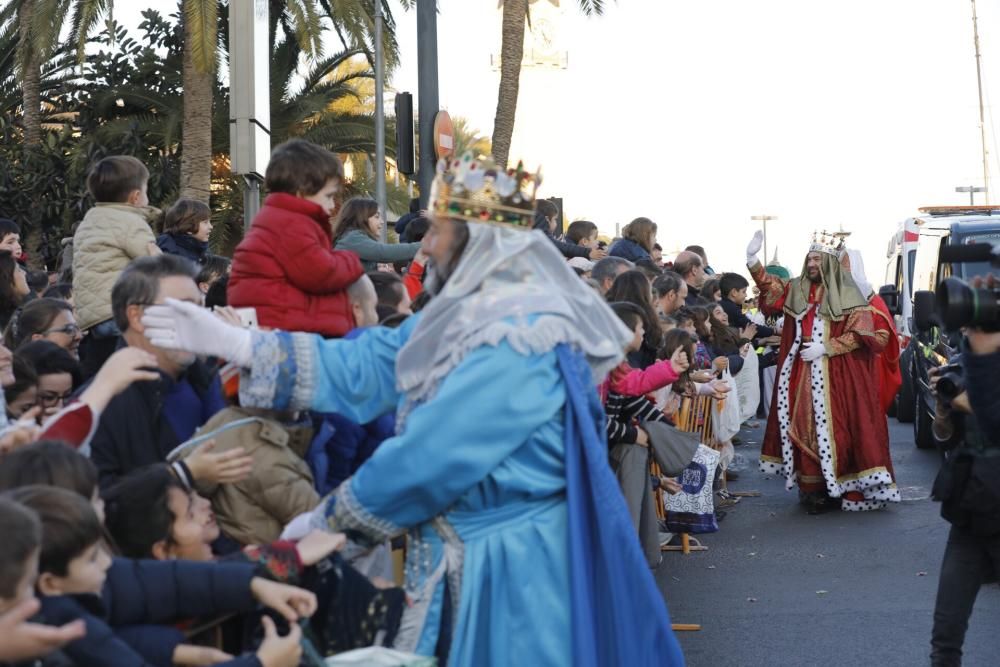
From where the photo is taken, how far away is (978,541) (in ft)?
18.2

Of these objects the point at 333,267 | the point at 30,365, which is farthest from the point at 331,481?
the point at 30,365

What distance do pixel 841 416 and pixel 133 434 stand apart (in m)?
7.88

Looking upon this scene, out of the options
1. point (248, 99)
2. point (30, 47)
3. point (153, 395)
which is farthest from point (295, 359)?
point (30, 47)

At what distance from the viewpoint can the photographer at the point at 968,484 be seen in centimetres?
480

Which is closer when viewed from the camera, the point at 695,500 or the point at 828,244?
the point at 695,500

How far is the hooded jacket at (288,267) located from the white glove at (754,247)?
6.74m

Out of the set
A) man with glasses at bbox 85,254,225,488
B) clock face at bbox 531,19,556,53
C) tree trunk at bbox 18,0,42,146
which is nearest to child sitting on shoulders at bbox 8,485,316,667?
man with glasses at bbox 85,254,225,488

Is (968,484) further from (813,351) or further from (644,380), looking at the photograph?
(813,351)

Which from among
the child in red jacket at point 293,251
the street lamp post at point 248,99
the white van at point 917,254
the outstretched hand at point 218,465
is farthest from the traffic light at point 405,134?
the outstretched hand at point 218,465

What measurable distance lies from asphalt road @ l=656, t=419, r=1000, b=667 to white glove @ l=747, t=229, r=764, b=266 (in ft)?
6.50

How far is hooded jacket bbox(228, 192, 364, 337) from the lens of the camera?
502 cm

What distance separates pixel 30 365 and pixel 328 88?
2231cm

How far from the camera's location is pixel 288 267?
16.5 feet

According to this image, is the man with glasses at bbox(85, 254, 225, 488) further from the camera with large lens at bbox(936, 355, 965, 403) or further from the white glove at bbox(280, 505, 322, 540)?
the camera with large lens at bbox(936, 355, 965, 403)
